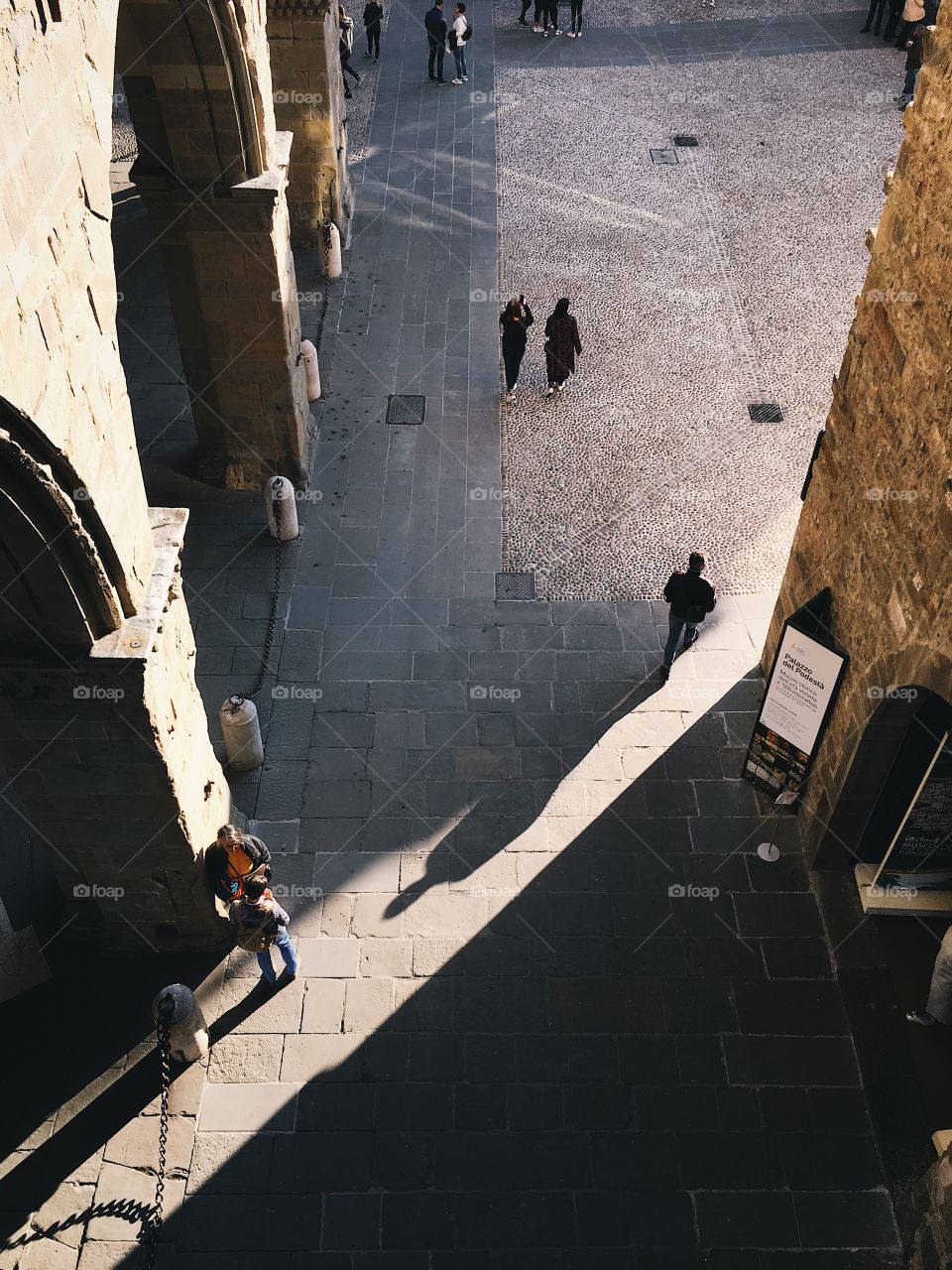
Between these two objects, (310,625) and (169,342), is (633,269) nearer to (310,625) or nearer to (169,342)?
(169,342)

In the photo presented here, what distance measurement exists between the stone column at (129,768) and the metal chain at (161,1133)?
32.1 inches

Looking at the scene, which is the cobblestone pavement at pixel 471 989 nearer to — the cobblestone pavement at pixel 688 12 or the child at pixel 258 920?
the child at pixel 258 920

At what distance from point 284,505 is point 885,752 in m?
6.07

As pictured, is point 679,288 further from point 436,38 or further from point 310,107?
point 436,38

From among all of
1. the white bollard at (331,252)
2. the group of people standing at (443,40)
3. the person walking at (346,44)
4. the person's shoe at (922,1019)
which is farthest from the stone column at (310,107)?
the person's shoe at (922,1019)

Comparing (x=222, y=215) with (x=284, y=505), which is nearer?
(x=222, y=215)

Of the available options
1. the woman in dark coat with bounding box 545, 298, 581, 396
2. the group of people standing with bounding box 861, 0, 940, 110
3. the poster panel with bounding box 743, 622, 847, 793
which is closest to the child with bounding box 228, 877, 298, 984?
the poster panel with bounding box 743, 622, 847, 793

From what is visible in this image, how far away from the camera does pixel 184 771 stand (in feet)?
22.6

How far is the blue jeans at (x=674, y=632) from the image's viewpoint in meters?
9.05

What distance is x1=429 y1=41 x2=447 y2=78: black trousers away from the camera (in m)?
18.7

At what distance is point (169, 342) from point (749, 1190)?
11204 millimetres

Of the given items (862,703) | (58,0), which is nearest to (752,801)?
(862,703)

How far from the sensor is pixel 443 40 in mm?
18547

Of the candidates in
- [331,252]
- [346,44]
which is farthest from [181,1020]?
[346,44]
